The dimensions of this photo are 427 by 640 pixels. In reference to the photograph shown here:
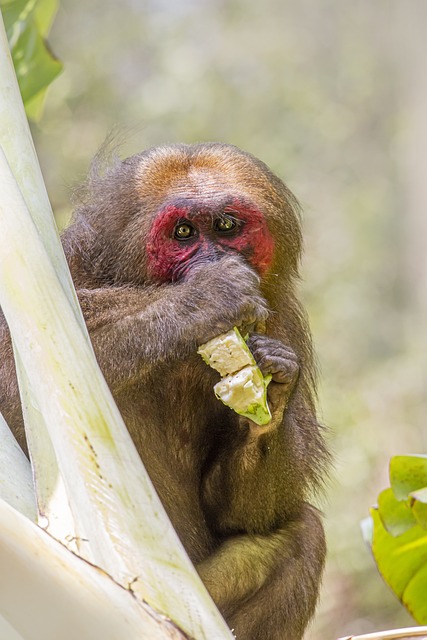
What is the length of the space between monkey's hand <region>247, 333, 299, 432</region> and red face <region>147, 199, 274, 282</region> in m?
0.43

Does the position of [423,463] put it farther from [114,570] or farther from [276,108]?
[276,108]

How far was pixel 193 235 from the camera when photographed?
387 centimetres

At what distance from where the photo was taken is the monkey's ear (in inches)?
129

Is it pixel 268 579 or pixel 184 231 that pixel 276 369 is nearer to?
pixel 184 231

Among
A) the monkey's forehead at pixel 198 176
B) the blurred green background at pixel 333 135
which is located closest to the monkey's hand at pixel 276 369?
the monkey's forehead at pixel 198 176

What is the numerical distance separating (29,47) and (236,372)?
104 inches

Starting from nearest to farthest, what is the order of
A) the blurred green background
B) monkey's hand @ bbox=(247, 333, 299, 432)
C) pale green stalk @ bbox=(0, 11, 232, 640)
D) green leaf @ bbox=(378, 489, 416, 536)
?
pale green stalk @ bbox=(0, 11, 232, 640), monkey's hand @ bbox=(247, 333, 299, 432), green leaf @ bbox=(378, 489, 416, 536), the blurred green background

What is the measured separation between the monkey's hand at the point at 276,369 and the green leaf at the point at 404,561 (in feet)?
2.23

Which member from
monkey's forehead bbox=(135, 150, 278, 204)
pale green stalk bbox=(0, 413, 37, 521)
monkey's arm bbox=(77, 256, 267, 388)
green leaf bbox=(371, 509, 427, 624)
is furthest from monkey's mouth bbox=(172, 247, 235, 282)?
green leaf bbox=(371, 509, 427, 624)

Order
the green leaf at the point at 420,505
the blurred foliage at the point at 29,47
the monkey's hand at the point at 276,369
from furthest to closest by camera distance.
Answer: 1. the blurred foliage at the point at 29,47
2. the monkey's hand at the point at 276,369
3. the green leaf at the point at 420,505

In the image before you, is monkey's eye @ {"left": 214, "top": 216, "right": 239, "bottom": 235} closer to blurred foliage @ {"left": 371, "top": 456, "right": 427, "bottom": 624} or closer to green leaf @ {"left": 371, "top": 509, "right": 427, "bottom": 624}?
blurred foliage @ {"left": 371, "top": 456, "right": 427, "bottom": 624}

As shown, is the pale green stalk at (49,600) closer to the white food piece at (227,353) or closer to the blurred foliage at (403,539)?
the white food piece at (227,353)

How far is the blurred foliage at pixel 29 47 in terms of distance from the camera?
498 cm

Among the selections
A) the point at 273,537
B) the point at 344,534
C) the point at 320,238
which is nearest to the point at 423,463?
the point at 273,537
